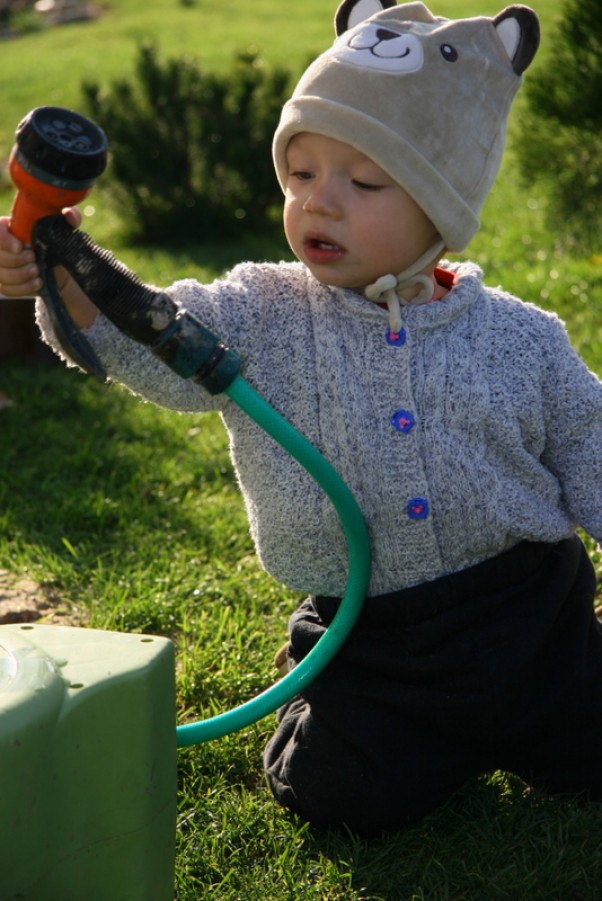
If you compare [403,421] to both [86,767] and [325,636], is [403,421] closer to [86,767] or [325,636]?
[325,636]

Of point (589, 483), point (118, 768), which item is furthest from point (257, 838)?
point (589, 483)

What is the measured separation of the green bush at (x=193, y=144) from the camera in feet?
19.9

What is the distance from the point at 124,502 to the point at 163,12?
1436cm

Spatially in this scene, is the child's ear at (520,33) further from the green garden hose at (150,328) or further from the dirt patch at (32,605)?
the dirt patch at (32,605)

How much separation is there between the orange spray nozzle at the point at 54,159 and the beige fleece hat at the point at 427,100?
0.44 m

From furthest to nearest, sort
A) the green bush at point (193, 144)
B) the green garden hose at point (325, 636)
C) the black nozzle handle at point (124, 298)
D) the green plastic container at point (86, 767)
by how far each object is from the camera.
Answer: the green bush at point (193, 144) → the green garden hose at point (325, 636) → the black nozzle handle at point (124, 298) → the green plastic container at point (86, 767)

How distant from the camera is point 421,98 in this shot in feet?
6.40

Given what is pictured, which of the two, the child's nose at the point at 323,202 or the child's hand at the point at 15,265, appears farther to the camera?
the child's nose at the point at 323,202

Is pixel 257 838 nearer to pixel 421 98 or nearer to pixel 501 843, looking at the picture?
pixel 501 843

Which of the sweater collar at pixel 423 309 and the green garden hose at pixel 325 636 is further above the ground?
the sweater collar at pixel 423 309

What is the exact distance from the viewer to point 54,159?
161cm

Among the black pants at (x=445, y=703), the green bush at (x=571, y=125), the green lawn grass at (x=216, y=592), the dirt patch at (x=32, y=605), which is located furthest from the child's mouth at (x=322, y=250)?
the green bush at (x=571, y=125)

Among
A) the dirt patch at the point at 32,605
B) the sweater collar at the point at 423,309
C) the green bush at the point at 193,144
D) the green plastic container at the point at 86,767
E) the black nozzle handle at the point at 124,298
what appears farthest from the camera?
the green bush at the point at 193,144

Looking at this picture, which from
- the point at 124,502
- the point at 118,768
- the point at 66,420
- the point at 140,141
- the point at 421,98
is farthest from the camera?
the point at 140,141
